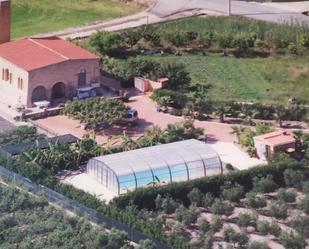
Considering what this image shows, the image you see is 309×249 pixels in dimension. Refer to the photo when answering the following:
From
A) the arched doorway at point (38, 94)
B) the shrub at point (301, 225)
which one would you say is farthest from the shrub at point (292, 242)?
the arched doorway at point (38, 94)

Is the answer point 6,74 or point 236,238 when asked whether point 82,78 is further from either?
point 236,238

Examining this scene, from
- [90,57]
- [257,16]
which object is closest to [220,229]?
[90,57]

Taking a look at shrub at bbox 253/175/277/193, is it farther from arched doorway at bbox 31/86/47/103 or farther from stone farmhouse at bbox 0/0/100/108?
arched doorway at bbox 31/86/47/103

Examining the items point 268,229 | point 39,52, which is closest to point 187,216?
point 268,229

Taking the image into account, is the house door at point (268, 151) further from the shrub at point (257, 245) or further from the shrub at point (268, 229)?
the shrub at point (257, 245)

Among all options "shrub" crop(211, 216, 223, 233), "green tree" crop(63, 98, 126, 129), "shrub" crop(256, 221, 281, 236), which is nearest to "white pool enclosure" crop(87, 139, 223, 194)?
"shrub" crop(211, 216, 223, 233)

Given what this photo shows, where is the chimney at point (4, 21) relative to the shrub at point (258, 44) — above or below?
above
